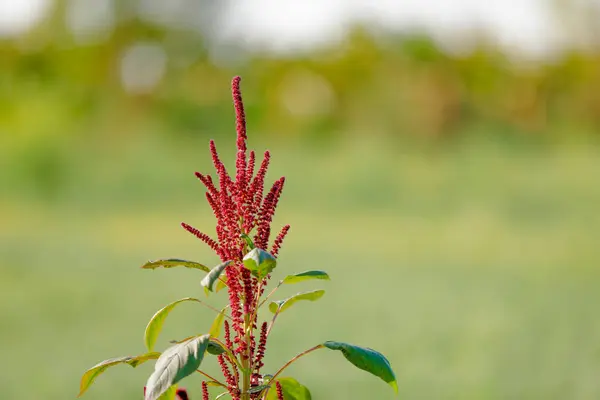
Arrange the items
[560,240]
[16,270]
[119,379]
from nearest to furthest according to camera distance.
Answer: [119,379]
[16,270]
[560,240]

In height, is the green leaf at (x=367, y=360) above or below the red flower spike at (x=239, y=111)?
below

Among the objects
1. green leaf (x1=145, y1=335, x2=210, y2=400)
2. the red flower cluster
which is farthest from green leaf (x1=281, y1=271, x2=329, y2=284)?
green leaf (x1=145, y1=335, x2=210, y2=400)

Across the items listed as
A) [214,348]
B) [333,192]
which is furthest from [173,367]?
[333,192]

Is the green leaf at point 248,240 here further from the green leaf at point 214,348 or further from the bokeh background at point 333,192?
the bokeh background at point 333,192

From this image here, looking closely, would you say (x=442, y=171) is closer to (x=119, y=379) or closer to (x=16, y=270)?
(x=16, y=270)

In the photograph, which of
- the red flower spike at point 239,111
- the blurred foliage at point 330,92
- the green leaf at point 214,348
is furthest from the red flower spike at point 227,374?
the blurred foliage at point 330,92

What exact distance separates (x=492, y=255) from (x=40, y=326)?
11.5 ft

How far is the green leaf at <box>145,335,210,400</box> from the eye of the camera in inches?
35.5

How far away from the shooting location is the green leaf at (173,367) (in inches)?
35.5

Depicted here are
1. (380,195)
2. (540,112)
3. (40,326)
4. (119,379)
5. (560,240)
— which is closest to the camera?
(119,379)

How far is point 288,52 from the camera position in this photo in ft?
35.6

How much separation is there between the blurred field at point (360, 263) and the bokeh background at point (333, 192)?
2 cm

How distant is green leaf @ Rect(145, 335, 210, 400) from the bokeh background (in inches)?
111

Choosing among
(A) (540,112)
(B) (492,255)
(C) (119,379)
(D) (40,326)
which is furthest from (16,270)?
(A) (540,112)
